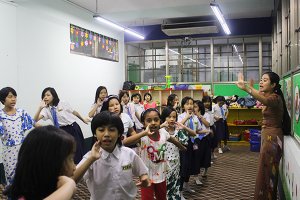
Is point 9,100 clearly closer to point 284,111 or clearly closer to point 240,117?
point 284,111

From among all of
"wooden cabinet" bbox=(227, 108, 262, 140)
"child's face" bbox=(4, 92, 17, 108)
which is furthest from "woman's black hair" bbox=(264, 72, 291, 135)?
"wooden cabinet" bbox=(227, 108, 262, 140)

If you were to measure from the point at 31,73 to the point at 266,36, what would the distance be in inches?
282

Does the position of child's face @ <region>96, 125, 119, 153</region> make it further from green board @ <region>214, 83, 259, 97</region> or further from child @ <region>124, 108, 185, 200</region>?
green board @ <region>214, 83, 259, 97</region>

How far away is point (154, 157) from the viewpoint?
2.97 meters

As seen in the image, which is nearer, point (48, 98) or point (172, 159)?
point (172, 159)

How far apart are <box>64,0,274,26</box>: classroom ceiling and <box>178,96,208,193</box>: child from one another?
4.08 meters

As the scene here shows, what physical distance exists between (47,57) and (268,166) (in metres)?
5.10

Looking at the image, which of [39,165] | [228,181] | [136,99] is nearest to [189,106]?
[228,181]

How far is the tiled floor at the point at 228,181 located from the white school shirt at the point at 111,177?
2.56m

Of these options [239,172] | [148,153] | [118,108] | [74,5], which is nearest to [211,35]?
[74,5]

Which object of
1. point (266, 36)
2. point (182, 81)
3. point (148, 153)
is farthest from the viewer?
point (182, 81)

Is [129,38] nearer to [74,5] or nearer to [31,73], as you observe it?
[74,5]

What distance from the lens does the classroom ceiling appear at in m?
7.80

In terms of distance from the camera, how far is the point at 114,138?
6.78 ft
